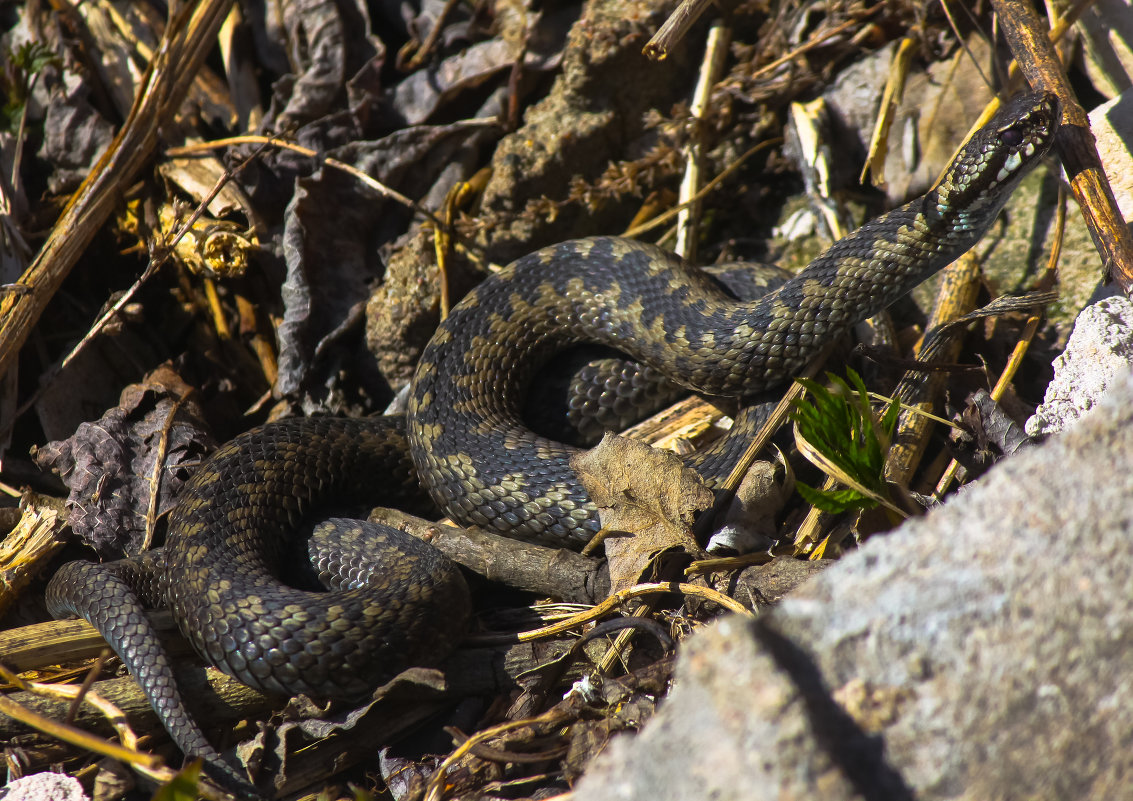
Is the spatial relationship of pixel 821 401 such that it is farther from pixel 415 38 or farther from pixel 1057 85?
pixel 415 38

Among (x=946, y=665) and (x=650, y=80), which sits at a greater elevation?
(x=650, y=80)

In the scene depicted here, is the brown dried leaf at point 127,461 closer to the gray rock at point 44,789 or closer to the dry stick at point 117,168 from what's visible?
the dry stick at point 117,168

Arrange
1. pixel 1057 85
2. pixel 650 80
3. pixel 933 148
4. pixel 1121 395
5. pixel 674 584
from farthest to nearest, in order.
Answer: pixel 650 80
pixel 933 148
pixel 1057 85
pixel 674 584
pixel 1121 395

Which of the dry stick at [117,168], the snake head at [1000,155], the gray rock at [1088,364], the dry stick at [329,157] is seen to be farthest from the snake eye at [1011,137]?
the dry stick at [117,168]

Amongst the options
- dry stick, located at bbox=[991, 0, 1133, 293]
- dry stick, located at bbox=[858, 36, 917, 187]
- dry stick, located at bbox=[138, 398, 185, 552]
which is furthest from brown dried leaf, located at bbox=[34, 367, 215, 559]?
dry stick, located at bbox=[991, 0, 1133, 293]

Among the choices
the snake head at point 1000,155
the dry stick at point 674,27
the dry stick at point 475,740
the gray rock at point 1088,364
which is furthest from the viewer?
the dry stick at point 674,27

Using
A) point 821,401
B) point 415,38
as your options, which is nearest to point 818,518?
A: point 821,401

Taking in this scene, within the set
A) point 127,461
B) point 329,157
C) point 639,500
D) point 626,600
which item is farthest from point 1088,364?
point 127,461

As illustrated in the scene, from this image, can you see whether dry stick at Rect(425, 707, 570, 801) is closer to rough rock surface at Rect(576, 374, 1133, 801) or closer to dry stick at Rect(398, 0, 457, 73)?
rough rock surface at Rect(576, 374, 1133, 801)

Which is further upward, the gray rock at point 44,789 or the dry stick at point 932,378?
the gray rock at point 44,789
